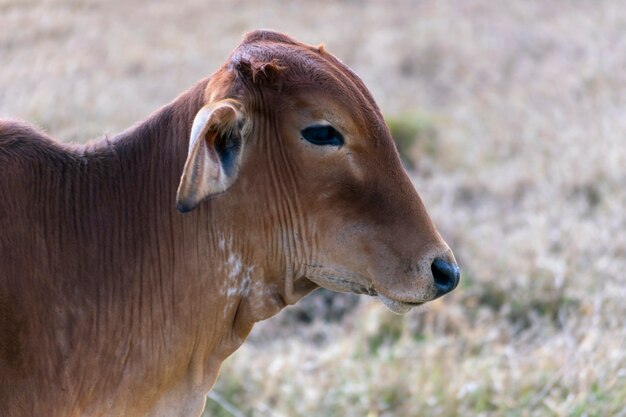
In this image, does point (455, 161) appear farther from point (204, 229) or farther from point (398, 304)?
point (204, 229)

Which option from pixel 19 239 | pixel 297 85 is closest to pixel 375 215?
pixel 297 85

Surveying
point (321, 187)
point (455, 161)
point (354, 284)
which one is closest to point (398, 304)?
point (354, 284)

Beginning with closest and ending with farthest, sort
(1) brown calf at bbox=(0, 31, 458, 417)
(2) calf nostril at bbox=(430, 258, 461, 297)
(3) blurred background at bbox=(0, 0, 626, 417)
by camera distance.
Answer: (1) brown calf at bbox=(0, 31, 458, 417) → (2) calf nostril at bbox=(430, 258, 461, 297) → (3) blurred background at bbox=(0, 0, 626, 417)

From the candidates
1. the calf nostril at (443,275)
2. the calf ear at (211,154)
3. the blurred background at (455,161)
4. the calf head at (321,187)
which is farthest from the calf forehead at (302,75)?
the blurred background at (455,161)

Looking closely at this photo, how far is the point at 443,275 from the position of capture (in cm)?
304

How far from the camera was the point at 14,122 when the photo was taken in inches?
121

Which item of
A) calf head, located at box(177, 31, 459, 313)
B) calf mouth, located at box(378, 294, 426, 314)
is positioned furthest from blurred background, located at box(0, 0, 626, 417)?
calf head, located at box(177, 31, 459, 313)

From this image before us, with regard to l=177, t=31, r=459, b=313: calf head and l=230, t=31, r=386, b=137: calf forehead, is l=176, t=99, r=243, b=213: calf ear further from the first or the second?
l=230, t=31, r=386, b=137: calf forehead

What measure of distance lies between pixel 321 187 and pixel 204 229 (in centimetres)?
37

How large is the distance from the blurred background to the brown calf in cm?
242

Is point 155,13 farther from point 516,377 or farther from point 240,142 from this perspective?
point 240,142

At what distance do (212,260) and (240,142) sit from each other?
383 mm

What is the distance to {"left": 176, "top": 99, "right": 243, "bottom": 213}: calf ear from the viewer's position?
269 centimetres

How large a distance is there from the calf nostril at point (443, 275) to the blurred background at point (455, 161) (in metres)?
2.33
